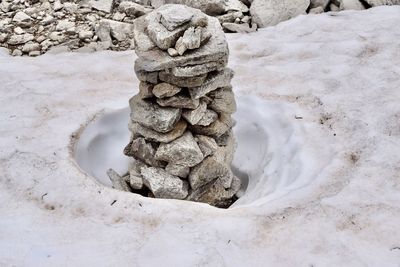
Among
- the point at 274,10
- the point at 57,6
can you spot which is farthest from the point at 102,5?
the point at 274,10

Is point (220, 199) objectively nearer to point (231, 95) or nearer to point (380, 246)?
point (231, 95)

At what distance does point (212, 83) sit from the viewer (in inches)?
212

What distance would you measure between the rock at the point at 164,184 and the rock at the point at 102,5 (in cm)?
466

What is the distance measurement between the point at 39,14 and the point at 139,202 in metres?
5.60

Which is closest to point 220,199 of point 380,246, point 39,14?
point 380,246

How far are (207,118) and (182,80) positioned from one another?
687 mm

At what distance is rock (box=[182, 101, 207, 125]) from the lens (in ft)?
17.9

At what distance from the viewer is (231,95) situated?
5781 mm

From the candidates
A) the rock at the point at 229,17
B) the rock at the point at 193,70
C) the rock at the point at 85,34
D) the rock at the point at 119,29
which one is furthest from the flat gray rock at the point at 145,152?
the rock at the point at 229,17

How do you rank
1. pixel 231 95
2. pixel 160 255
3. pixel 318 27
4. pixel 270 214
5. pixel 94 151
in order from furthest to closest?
pixel 318 27
pixel 94 151
pixel 231 95
pixel 270 214
pixel 160 255

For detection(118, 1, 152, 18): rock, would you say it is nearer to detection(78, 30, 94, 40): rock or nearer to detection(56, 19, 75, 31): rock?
detection(78, 30, 94, 40): rock

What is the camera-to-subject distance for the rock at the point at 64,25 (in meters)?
8.86

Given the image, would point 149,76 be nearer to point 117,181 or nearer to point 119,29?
point 117,181

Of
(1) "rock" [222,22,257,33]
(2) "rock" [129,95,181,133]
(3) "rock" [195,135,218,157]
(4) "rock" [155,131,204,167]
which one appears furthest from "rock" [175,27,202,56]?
(1) "rock" [222,22,257,33]
